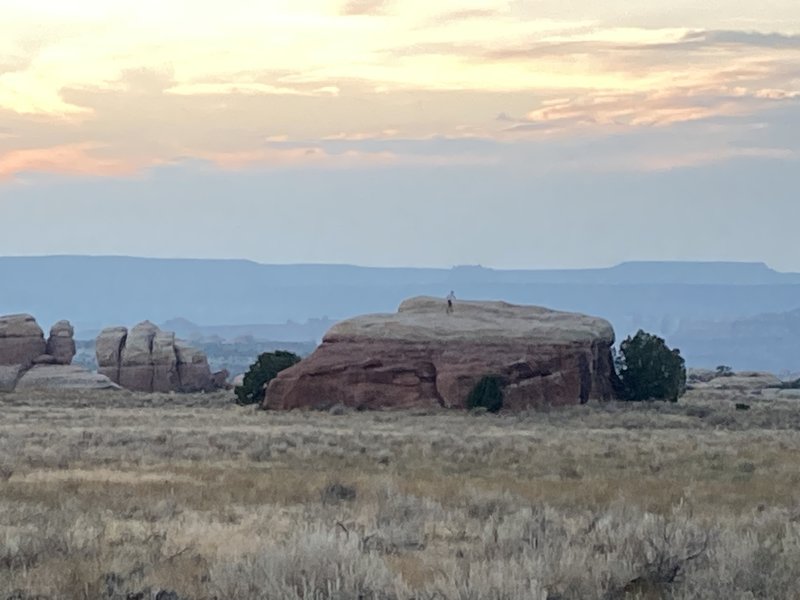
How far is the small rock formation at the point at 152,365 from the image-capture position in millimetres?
79125

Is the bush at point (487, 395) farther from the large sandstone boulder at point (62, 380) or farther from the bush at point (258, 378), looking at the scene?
the large sandstone boulder at point (62, 380)

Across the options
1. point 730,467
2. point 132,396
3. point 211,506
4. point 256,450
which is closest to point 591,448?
point 730,467

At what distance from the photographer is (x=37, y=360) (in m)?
76.4

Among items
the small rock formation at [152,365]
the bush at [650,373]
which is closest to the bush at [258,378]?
the bush at [650,373]

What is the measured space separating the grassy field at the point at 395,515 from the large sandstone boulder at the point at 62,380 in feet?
123

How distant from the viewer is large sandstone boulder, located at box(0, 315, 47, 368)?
75469mm

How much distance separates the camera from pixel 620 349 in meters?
56.2

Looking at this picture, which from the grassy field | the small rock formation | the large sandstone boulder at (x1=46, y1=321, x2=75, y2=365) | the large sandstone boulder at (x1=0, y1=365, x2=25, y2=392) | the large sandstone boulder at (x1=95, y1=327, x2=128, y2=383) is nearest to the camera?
the grassy field

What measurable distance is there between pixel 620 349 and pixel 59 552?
46.1m

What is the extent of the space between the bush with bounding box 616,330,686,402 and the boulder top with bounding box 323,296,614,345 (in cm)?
124

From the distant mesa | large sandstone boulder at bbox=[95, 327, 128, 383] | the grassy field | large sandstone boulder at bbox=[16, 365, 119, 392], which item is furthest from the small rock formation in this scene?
the grassy field

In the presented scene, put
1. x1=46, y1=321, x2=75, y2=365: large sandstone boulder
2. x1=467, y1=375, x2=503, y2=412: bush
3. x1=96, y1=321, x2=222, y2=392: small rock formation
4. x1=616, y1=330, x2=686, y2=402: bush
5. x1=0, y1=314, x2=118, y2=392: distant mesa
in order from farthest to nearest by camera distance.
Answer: x1=96, y1=321, x2=222, y2=392: small rock formation
x1=46, y1=321, x2=75, y2=365: large sandstone boulder
x1=0, y1=314, x2=118, y2=392: distant mesa
x1=616, y1=330, x2=686, y2=402: bush
x1=467, y1=375, x2=503, y2=412: bush

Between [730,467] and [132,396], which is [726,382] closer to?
[132,396]

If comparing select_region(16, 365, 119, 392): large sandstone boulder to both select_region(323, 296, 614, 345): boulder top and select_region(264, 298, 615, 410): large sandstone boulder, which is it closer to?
select_region(323, 296, 614, 345): boulder top
